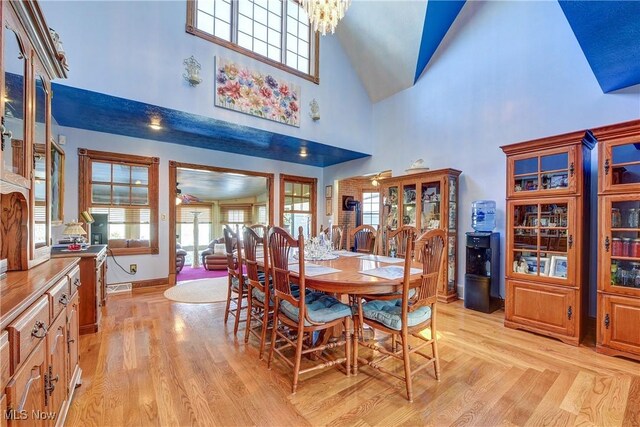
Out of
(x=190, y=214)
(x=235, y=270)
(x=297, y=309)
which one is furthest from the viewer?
(x=190, y=214)

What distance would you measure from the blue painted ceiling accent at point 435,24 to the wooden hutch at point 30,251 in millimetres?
4125

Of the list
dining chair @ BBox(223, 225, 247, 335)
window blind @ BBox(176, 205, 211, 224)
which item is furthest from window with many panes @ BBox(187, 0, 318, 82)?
window blind @ BBox(176, 205, 211, 224)

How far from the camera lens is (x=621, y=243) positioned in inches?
98.0

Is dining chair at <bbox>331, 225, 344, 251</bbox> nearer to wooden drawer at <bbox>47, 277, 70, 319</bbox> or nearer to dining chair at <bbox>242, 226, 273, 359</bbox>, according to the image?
dining chair at <bbox>242, 226, 273, 359</bbox>

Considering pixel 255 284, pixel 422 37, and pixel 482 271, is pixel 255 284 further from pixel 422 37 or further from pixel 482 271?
pixel 422 37

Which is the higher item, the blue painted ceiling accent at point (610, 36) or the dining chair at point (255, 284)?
the blue painted ceiling accent at point (610, 36)

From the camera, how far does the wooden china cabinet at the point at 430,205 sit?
157 inches

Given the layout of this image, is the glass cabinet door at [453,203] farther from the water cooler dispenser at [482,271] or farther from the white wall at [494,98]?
the water cooler dispenser at [482,271]

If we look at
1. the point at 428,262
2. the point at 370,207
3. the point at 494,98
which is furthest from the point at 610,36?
the point at 370,207

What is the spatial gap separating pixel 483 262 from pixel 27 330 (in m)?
4.09

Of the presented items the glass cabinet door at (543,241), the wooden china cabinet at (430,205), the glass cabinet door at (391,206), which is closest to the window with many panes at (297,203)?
the glass cabinet door at (391,206)

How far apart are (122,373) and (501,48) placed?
539cm

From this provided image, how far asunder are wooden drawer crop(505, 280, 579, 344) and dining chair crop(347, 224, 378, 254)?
1.53 metres

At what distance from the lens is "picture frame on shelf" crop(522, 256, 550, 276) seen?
9.62ft
